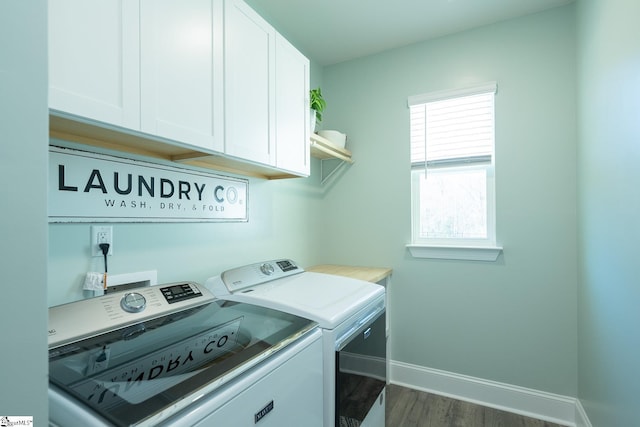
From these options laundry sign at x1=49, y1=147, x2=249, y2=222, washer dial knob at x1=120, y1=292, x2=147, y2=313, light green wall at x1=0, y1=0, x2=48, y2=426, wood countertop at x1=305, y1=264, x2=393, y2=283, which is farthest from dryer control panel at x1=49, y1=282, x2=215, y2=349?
wood countertop at x1=305, y1=264, x2=393, y2=283

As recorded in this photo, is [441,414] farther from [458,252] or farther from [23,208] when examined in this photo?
[23,208]

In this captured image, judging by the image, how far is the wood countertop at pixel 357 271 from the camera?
2.09 metres

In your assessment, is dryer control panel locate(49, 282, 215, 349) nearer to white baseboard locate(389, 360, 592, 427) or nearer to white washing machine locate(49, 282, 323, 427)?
white washing machine locate(49, 282, 323, 427)

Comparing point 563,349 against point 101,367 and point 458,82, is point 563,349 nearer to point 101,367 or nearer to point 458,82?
point 458,82

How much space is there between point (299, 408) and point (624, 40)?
1.85 metres

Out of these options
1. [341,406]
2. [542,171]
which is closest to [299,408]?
[341,406]

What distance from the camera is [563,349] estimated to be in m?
1.94

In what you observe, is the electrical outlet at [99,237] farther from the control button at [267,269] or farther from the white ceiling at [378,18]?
the white ceiling at [378,18]

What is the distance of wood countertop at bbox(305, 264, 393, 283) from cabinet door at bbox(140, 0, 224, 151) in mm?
1293

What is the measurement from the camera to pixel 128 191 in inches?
49.5

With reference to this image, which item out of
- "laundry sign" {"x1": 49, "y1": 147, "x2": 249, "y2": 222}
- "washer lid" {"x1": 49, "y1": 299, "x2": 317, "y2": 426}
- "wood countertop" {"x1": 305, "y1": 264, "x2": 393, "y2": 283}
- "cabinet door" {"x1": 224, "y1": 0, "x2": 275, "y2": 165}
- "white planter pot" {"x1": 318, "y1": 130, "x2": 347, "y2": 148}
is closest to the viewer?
"washer lid" {"x1": 49, "y1": 299, "x2": 317, "y2": 426}

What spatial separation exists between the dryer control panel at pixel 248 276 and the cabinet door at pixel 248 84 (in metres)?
0.57

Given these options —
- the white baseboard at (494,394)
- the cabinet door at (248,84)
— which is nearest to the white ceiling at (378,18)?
the cabinet door at (248,84)

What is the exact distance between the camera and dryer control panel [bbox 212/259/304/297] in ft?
4.82
